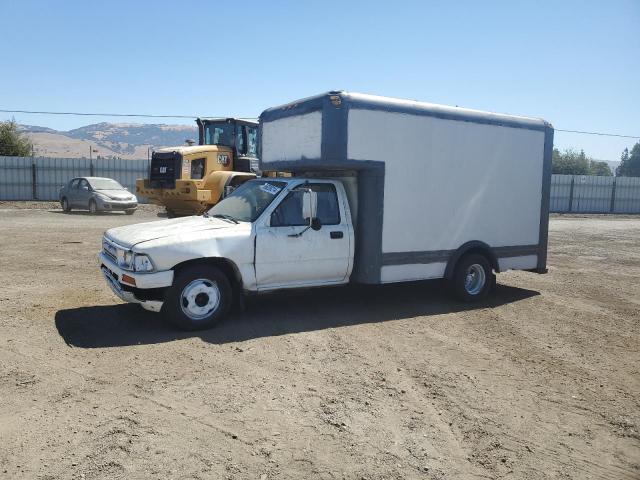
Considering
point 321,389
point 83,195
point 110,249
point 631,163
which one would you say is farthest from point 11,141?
point 631,163

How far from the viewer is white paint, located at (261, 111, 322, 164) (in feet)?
23.6

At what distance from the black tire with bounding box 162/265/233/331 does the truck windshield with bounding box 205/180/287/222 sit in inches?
36.6

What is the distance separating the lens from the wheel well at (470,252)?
7953 mm

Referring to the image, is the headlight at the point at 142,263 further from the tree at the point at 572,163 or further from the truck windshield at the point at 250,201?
the tree at the point at 572,163

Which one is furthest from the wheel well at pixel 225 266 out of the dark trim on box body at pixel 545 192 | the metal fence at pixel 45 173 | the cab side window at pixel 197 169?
the metal fence at pixel 45 173

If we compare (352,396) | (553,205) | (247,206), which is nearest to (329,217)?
(247,206)

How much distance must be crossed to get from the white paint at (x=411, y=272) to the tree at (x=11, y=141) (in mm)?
35815

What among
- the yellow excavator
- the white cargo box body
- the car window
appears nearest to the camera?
the car window

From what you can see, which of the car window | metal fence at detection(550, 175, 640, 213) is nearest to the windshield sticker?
the car window

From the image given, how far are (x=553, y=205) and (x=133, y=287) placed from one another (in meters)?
33.3

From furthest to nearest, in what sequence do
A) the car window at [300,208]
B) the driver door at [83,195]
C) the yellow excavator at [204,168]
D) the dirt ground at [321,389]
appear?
the driver door at [83,195]
the yellow excavator at [204,168]
the car window at [300,208]
the dirt ground at [321,389]

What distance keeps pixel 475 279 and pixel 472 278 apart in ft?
0.20

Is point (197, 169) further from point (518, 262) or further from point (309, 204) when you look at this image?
point (518, 262)

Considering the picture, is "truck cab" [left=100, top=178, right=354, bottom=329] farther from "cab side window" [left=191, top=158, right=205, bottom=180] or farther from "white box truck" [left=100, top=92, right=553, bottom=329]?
"cab side window" [left=191, top=158, right=205, bottom=180]
